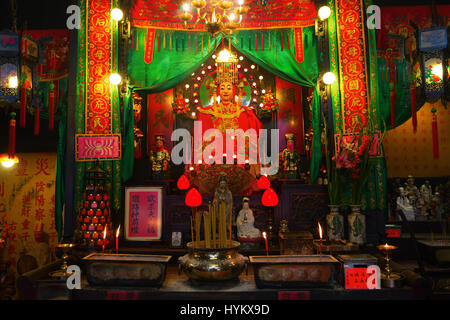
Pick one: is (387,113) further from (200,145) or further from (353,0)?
(200,145)

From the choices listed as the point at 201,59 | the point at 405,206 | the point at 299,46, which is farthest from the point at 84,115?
the point at 405,206

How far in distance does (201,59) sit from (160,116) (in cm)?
231

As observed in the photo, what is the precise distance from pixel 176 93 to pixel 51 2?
264 cm

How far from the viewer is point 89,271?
288 centimetres

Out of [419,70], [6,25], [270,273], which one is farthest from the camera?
[6,25]

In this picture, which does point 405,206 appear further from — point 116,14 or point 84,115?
point 116,14

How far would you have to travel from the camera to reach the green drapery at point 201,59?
4957mm

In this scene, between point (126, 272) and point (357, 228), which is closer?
point (126, 272)

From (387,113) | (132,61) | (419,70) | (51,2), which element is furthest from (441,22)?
(51,2)

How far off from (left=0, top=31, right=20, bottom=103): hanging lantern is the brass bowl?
3276mm

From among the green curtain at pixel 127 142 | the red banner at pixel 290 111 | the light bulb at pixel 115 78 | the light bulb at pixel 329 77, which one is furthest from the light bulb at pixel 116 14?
the red banner at pixel 290 111

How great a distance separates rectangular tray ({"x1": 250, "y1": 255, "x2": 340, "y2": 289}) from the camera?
2.76 m

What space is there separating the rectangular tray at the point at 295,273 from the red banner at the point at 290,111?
4305 millimetres

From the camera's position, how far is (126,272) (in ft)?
9.30
